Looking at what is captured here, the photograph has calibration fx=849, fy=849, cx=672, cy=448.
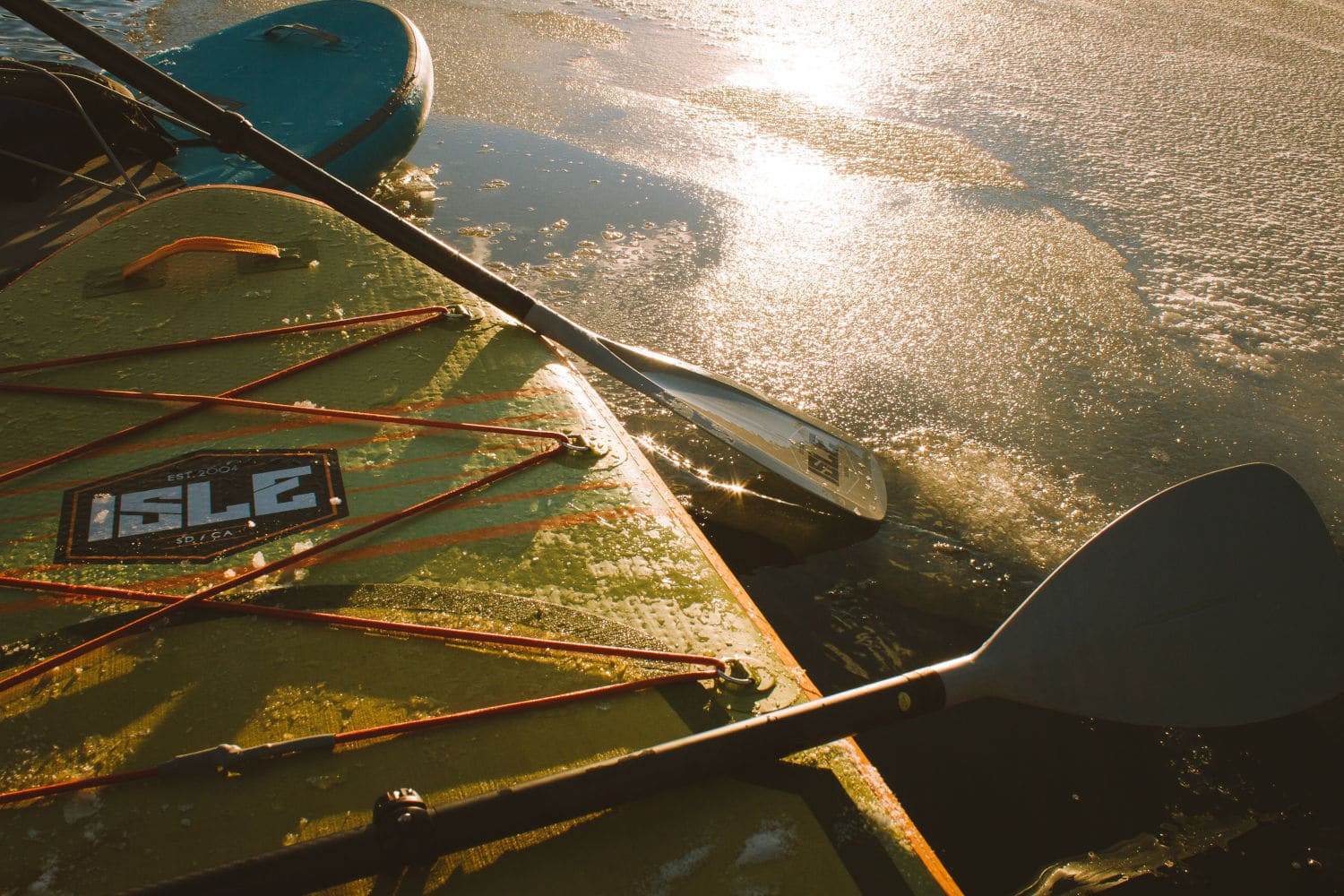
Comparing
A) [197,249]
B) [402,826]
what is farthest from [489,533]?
[197,249]

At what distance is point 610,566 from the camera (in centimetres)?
140

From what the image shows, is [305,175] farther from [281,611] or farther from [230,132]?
[281,611]

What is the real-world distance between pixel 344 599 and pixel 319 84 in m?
2.72

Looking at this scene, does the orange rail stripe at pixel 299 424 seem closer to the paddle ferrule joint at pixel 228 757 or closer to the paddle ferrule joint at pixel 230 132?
the paddle ferrule joint at pixel 228 757

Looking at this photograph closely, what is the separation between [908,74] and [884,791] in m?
4.21

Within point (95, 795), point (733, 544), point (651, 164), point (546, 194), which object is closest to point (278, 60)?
point (546, 194)

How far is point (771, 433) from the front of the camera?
2.03m

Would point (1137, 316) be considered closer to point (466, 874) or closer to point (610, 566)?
point (610, 566)

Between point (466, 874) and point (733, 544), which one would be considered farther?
point (733, 544)

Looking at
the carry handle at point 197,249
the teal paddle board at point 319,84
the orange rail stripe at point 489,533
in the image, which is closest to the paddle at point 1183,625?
the orange rail stripe at point 489,533

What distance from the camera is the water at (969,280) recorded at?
1.53 m

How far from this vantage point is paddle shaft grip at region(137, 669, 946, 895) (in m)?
0.87

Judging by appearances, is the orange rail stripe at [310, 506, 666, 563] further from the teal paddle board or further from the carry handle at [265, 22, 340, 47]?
the carry handle at [265, 22, 340, 47]

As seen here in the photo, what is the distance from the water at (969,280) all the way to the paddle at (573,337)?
4.8 inches
